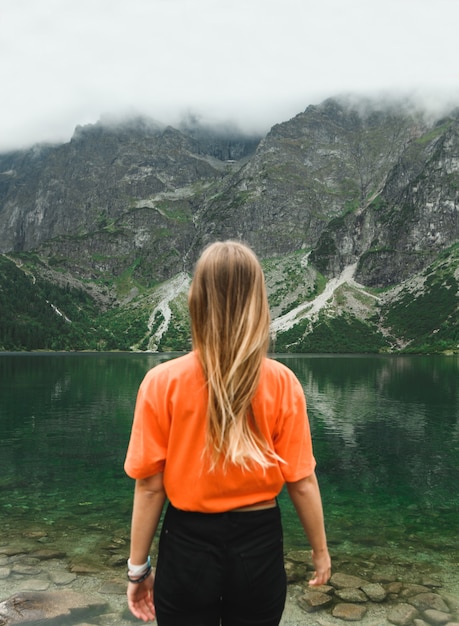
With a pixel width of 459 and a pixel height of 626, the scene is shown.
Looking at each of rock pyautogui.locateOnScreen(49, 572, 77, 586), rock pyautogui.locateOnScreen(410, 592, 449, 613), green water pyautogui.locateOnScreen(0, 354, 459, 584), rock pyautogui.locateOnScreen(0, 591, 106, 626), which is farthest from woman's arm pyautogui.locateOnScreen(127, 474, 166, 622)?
green water pyautogui.locateOnScreen(0, 354, 459, 584)

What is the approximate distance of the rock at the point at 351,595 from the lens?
36.7ft

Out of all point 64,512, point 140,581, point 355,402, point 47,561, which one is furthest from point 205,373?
point 355,402

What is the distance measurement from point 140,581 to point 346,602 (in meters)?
8.81

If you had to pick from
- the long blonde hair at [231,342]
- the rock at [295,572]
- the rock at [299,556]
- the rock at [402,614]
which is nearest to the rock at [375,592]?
the rock at [402,614]

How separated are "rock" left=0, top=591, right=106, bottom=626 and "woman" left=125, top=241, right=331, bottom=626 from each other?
7.78 metres

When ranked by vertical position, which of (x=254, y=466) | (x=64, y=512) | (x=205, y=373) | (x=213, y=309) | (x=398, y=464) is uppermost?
(x=213, y=309)

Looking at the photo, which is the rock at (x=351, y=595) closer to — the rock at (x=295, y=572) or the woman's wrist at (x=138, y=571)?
the rock at (x=295, y=572)

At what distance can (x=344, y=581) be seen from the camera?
40.0ft

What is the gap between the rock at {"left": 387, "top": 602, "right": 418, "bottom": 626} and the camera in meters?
10.2

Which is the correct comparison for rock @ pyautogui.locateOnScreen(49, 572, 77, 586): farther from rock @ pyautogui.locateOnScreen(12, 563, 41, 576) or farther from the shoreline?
rock @ pyautogui.locateOnScreen(12, 563, 41, 576)

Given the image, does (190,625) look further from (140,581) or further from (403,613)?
(403,613)

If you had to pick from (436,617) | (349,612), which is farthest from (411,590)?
(349,612)

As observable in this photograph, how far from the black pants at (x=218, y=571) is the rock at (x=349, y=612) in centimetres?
781

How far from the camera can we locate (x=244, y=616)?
389 cm
